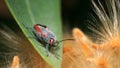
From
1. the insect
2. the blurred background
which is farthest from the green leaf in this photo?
the blurred background

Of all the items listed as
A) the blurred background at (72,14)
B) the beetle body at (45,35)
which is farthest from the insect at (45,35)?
the blurred background at (72,14)

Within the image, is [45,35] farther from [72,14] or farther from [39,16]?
[72,14]

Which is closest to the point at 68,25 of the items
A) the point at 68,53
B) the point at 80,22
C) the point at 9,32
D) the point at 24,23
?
the point at 80,22

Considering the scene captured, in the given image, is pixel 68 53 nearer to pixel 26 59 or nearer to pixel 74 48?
pixel 74 48

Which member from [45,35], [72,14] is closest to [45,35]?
[45,35]

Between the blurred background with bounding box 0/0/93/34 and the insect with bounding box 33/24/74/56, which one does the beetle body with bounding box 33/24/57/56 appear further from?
the blurred background with bounding box 0/0/93/34
